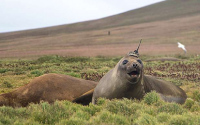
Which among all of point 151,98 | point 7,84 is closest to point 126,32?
point 7,84

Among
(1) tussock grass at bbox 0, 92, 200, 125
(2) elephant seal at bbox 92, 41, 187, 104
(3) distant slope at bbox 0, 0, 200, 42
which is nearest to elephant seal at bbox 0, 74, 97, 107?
(2) elephant seal at bbox 92, 41, 187, 104

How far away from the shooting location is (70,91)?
351 inches

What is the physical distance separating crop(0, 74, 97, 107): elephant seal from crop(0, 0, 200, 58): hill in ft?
145

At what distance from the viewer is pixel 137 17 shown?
102 m

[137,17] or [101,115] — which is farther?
[137,17]

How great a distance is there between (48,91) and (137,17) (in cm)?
9609

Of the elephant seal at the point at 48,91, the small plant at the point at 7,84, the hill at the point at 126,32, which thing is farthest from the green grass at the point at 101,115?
the hill at the point at 126,32

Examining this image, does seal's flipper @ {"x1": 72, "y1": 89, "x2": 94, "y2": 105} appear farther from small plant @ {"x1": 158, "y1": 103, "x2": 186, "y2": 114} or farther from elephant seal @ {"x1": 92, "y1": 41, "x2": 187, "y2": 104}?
small plant @ {"x1": 158, "y1": 103, "x2": 186, "y2": 114}

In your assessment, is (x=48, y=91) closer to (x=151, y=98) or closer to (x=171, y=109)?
(x=151, y=98)

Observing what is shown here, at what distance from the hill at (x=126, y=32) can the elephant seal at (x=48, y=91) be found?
44329 mm

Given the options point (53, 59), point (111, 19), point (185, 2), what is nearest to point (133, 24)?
point (111, 19)

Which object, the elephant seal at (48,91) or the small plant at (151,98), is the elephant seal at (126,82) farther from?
the elephant seal at (48,91)

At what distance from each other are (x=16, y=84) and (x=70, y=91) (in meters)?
4.34

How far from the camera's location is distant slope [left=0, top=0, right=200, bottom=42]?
3684 inches
